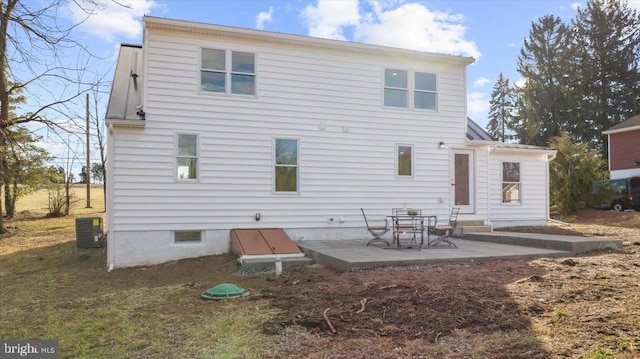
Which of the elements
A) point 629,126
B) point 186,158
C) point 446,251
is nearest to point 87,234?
point 186,158

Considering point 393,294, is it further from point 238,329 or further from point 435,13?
point 435,13

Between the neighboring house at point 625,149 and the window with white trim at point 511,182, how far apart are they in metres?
14.4

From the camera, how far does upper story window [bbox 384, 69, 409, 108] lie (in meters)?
10.9

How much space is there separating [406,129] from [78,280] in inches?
318

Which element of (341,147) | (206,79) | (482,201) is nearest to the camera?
(206,79)

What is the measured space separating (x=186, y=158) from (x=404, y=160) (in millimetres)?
5400

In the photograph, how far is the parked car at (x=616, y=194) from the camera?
55.9ft

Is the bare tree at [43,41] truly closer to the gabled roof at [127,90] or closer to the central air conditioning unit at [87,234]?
the gabled roof at [127,90]

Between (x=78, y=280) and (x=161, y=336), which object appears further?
(x=78, y=280)

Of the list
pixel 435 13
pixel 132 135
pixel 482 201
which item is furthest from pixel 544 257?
pixel 132 135

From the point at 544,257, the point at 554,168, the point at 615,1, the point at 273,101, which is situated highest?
the point at 615,1

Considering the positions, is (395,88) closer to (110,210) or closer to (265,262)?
(265,262)

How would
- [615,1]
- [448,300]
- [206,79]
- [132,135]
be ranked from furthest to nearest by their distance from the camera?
1. [615,1]
2. [206,79]
3. [132,135]
4. [448,300]

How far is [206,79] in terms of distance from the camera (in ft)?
31.2
